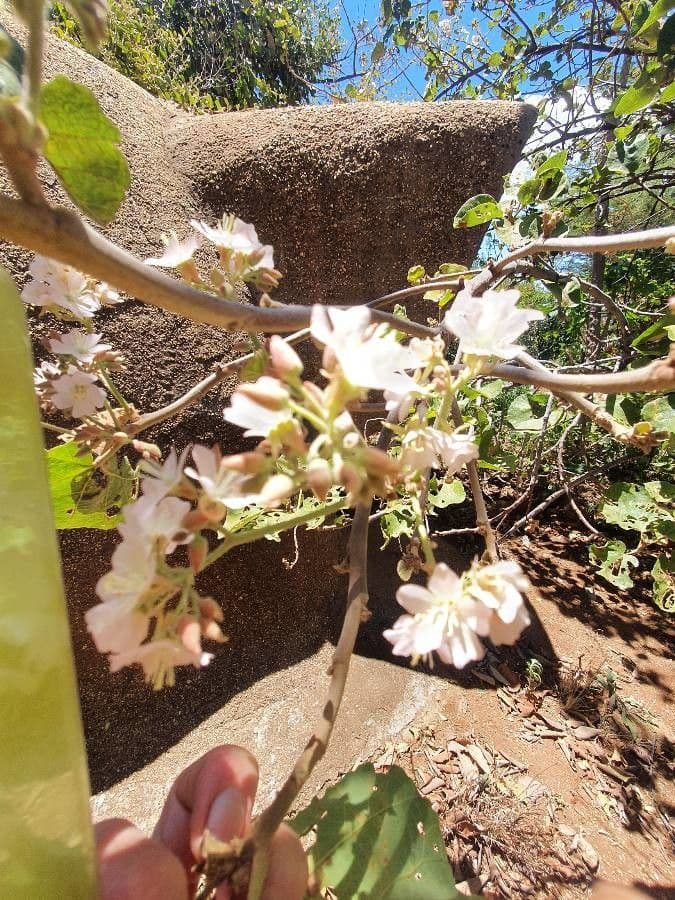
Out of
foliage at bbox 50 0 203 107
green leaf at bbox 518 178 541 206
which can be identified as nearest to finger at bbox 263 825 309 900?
green leaf at bbox 518 178 541 206

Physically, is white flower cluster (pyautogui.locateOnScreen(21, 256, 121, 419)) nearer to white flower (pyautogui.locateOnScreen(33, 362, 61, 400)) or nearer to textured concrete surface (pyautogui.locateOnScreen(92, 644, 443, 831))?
white flower (pyautogui.locateOnScreen(33, 362, 61, 400))

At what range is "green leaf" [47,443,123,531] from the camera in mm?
595

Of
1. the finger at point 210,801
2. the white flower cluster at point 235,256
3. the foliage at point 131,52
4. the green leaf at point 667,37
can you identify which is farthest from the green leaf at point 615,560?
the foliage at point 131,52

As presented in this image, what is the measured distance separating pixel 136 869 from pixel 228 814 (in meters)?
0.09

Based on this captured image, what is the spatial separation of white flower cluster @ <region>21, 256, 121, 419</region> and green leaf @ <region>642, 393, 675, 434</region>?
75 cm

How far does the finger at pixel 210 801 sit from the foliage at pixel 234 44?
8.26ft

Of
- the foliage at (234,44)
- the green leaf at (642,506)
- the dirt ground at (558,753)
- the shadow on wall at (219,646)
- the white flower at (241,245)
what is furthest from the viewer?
the foliage at (234,44)

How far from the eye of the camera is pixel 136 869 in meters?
0.42

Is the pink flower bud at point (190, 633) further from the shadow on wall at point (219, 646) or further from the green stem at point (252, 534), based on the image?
the shadow on wall at point (219, 646)

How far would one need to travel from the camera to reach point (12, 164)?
0.25 meters

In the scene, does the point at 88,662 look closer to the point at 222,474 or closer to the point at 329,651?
the point at 329,651

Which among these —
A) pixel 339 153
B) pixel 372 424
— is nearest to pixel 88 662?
pixel 372 424

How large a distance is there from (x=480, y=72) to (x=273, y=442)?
2434mm

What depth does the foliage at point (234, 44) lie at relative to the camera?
261 centimetres
